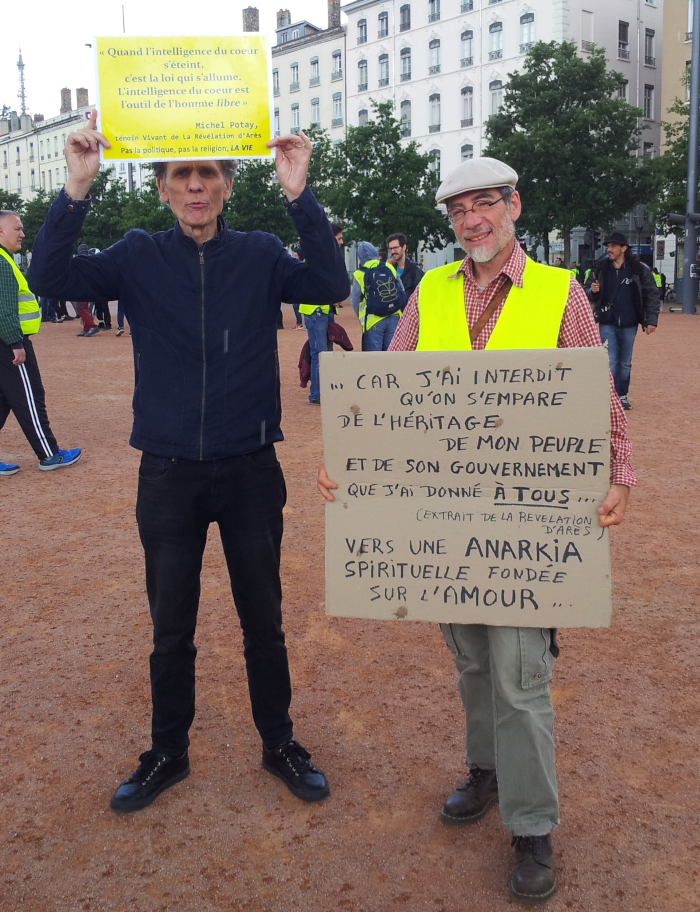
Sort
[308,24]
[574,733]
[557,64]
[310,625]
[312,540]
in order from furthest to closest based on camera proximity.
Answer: [308,24]
[557,64]
[312,540]
[310,625]
[574,733]

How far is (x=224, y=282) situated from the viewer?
3137mm

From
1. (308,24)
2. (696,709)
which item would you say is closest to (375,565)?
(696,709)

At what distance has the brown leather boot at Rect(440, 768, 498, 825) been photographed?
314 centimetres

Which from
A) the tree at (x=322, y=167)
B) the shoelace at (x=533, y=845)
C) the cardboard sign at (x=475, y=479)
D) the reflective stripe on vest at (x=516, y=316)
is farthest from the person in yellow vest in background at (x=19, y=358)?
the tree at (x=322, y=167)

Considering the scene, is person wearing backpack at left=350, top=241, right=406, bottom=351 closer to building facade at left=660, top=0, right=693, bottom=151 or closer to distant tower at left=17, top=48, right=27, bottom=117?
building facade at left=660, top=0, right=693, bottom=151

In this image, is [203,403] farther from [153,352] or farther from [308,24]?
[308,24]

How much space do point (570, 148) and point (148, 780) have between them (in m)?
42.6

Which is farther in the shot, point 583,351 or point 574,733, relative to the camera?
point 574,733

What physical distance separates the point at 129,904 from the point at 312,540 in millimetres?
3669

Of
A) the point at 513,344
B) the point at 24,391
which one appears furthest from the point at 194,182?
the point at 24,391

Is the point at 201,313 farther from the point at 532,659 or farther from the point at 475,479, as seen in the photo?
the point at 532,659

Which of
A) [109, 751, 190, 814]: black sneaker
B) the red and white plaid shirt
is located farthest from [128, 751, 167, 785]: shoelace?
the red and white plaid shirt

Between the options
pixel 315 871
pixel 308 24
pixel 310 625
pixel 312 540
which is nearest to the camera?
pixel 315 871

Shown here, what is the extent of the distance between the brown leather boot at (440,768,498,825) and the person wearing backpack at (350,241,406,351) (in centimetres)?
751
